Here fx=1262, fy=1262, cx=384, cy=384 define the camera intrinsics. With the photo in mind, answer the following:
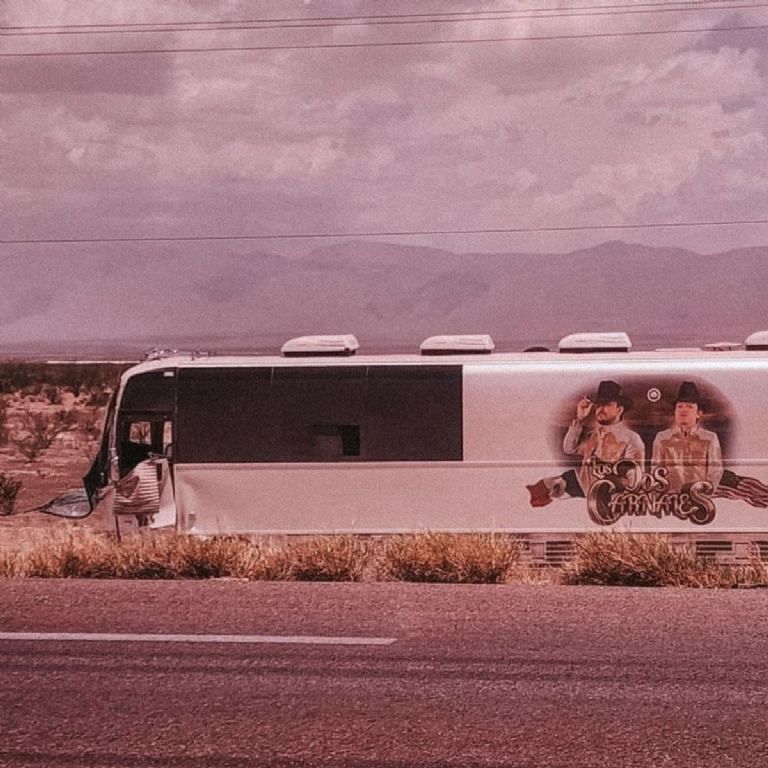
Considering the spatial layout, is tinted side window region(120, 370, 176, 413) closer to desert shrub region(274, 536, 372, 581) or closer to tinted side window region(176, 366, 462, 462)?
tinted side window region(176, 366, 462, 462)

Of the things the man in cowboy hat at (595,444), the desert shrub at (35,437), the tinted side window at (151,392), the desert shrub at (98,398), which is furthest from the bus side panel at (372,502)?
the desert shrub at (98,398)

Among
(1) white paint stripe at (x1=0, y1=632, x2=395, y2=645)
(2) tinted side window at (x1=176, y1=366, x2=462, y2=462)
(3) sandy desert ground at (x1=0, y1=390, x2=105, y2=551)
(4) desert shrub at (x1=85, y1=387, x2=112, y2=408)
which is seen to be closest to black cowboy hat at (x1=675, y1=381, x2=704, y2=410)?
(2) tinted side window at (x1=176, y1=366, x2=462, y2=462)

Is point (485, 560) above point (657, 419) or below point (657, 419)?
below

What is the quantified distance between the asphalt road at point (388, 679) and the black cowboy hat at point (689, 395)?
4315 millimetres

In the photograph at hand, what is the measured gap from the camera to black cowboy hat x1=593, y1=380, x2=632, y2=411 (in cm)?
1408

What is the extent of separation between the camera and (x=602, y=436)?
14.0 metres

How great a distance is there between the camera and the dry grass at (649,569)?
10.9 m

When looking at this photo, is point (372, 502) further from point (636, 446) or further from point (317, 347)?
point (636, 446)

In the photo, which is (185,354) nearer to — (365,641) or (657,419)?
(657,419)

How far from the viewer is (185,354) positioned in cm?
1516

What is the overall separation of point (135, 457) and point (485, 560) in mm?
5263

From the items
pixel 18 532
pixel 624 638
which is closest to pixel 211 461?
pixel 18 532

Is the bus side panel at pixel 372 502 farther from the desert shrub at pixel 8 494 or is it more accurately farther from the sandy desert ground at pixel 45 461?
the desert shrub at pixel 8 494

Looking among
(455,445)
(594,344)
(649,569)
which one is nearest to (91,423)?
(455,445)
